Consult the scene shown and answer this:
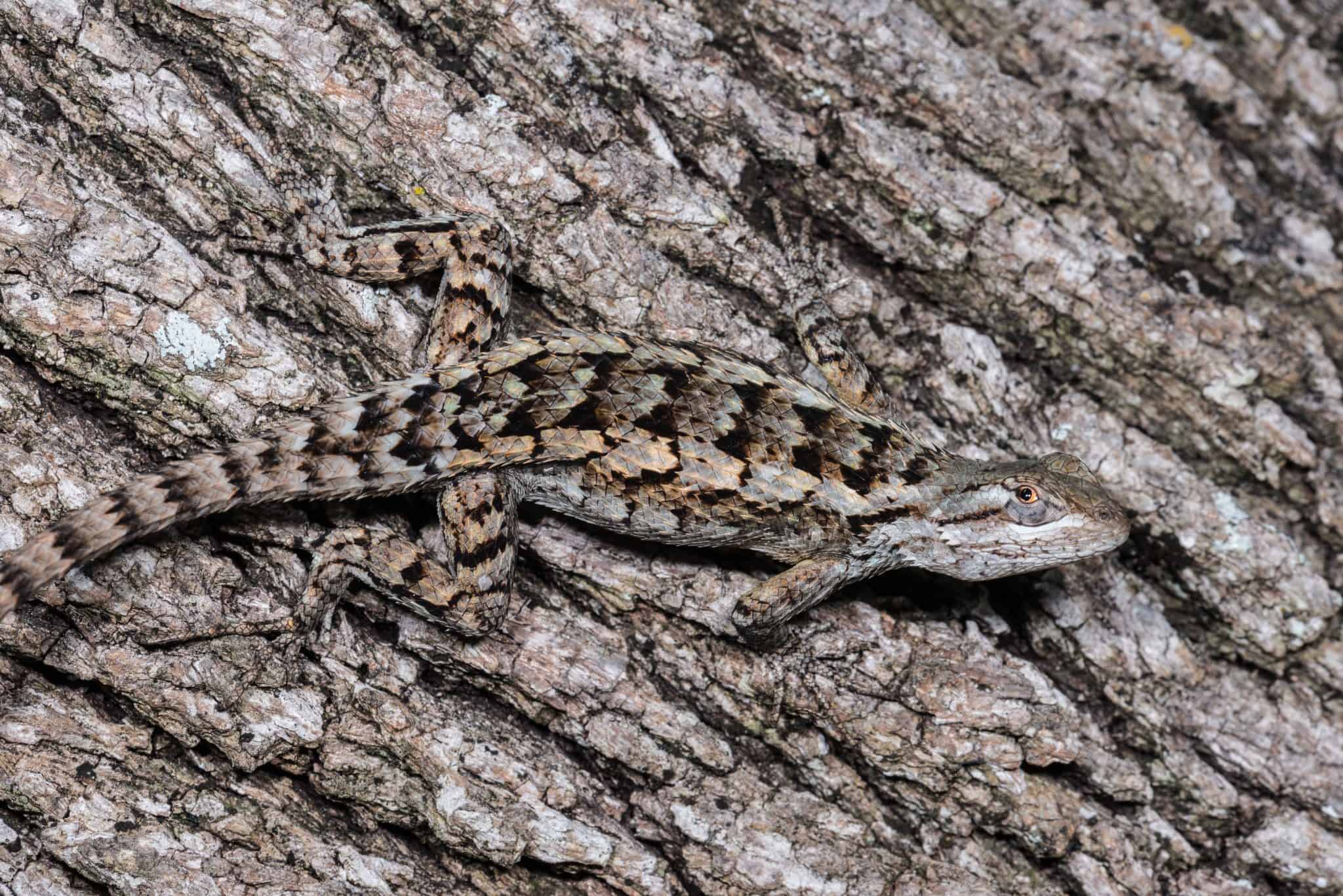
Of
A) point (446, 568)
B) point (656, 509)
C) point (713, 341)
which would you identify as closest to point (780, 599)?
point (656, 509)

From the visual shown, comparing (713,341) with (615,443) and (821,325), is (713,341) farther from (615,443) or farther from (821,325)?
(615,443)

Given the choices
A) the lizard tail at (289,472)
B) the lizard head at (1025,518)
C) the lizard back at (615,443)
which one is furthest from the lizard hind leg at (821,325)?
the lizard tail at (289,472)

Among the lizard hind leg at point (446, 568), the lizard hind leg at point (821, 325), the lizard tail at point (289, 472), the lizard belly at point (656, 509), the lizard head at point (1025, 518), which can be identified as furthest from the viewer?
the lizard hind leg at point (821, 325)

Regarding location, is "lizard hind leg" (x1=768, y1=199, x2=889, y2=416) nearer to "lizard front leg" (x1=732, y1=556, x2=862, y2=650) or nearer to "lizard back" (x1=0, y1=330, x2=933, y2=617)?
"lizard back" (x1=0, y1=330, x2=933, y2=617)

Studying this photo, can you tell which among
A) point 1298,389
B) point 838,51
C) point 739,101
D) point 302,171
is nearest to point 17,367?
point 302,171

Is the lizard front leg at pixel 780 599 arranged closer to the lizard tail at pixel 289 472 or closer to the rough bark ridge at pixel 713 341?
the rough bark ridge at pixel 713 341
